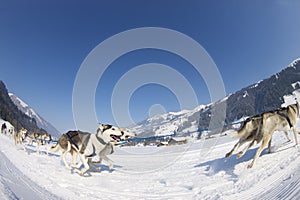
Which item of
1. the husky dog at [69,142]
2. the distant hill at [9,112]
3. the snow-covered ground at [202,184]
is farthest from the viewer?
the distant hill at [9,112]

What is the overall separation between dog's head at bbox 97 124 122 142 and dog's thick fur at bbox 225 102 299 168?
443 centimetres

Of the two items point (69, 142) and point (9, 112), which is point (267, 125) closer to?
point (69, 142)

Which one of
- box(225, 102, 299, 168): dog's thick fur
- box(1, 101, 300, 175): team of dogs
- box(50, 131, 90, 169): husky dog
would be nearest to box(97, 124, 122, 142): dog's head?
box(1, 101, 300, 175): team of dogs

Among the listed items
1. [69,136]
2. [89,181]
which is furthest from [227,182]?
[69,136]

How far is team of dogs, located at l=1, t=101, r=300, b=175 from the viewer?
5.17 m

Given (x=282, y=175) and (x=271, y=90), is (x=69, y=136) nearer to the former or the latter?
(x=282, y=175)

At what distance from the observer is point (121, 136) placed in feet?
27.5

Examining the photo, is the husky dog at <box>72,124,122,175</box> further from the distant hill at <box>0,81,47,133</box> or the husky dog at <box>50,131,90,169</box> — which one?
the distant hill at <box>0,81,47,133</box>

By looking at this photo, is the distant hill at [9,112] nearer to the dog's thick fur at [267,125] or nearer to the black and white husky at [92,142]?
the black and white husky at [92,142]

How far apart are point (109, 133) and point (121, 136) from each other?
0.51 meters

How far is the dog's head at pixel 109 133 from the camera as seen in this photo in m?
8.12

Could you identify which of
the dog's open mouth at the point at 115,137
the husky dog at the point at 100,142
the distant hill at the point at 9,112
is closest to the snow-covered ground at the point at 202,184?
the husky dog at the point at 100,142

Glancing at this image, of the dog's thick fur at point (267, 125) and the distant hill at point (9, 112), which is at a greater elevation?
the distant hill at point (9, 112)

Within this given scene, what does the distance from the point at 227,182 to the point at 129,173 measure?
155 inches
